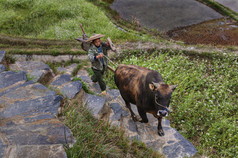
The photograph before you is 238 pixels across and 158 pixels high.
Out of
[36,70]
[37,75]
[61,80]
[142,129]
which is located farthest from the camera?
[36,70]

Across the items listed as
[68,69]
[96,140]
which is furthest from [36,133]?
[68,69]

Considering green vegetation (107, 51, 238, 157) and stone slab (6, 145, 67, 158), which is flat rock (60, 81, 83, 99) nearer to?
green vegetation (107, 51, 238, 157)

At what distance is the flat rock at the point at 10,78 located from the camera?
403cm

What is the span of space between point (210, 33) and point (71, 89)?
29.7 ft

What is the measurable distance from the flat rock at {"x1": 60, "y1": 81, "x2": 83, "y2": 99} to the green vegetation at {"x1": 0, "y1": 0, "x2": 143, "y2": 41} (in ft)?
18.1

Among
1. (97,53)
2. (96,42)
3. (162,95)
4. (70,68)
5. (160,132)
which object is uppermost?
(96,42)

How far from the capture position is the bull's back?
13.1 feet

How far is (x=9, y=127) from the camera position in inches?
116

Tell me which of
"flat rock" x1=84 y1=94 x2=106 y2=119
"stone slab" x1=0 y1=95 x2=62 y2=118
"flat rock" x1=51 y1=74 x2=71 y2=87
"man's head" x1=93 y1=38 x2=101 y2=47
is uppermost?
"man's head" x1=93 y1=38 x2=101 y2=47

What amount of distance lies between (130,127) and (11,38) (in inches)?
292

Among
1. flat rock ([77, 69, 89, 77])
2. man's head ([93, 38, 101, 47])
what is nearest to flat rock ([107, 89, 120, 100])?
flat rock ([77, 69, 89, 77])

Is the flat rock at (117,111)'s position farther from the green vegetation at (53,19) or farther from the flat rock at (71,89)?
the green vegetation at (53,19)

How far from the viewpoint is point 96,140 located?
325 cm

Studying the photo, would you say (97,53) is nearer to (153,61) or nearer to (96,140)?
(96,140)
